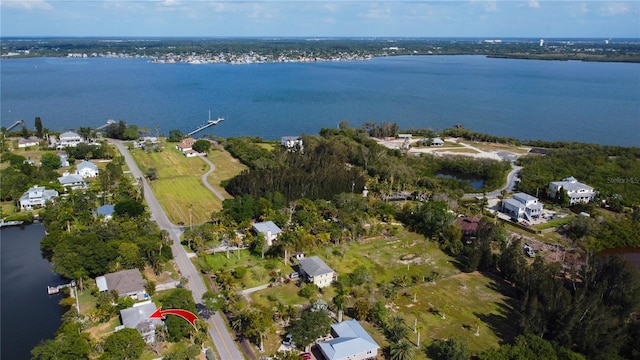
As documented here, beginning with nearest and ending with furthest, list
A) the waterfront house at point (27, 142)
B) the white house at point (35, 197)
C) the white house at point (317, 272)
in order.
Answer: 1. the white house at point (317, 272)
2. the white house at point (35, 197)
3. the waterfront house at point (27, 142)

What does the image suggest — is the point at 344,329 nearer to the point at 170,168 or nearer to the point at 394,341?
the point at 394,341

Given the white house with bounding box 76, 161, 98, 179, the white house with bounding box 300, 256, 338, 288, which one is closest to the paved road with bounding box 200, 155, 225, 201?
the white house with bounding box 76, 161, 98, 179

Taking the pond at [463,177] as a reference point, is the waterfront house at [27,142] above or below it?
above

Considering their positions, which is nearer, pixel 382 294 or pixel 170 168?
pixel 382 294

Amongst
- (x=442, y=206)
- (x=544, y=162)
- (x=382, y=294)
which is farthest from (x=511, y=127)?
(x=382, y=294)

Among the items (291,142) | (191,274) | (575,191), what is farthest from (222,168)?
(575,191)

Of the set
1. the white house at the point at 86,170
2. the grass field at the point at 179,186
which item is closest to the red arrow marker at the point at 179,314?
the grass field at the point at 179,186

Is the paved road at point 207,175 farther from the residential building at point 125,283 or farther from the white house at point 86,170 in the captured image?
the residential building at point 125,283
